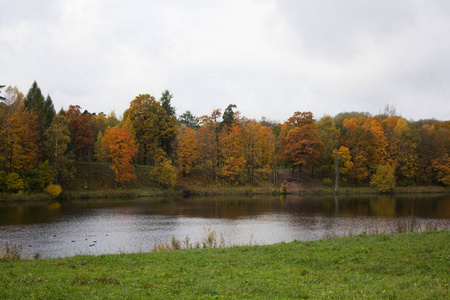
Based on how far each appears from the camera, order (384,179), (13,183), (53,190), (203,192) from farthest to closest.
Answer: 1. (384,179)
2. (203,192)
3. (53,190)
4. (13,183)

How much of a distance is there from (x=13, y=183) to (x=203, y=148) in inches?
1220

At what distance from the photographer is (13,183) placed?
4288 centimetres

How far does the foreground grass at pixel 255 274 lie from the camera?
27.2ft

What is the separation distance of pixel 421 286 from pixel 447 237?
8150mm

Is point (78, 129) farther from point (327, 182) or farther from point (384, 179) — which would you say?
point (384, 179)

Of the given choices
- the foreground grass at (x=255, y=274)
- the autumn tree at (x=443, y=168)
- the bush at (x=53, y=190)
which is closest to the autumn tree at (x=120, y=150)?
the bush at (x=53, y=190)

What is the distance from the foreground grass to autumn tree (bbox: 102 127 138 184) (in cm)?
4063

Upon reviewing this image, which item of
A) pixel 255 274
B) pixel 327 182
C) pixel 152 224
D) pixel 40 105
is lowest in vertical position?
pixel 152 224

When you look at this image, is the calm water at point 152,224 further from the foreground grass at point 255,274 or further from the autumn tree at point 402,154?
the autumn tree at point 402,154

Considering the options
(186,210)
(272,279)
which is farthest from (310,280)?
(186,210)

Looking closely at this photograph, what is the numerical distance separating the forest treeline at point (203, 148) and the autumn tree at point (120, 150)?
0.49 feet

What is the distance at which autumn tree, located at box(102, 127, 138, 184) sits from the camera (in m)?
52.5

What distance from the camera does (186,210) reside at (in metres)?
38.9

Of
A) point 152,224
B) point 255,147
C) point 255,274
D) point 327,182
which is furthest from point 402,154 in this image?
point 255,274
